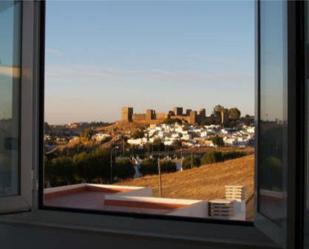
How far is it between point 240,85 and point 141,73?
312 cm

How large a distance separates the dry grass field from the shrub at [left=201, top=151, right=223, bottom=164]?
0.23 meters

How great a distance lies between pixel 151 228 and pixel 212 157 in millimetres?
8872

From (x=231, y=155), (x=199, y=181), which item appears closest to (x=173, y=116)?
(x=231, y=155)

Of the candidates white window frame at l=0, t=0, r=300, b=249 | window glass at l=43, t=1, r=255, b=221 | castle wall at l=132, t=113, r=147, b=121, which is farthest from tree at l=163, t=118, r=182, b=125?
white window frame at l=0, t=0, r=300, b=249

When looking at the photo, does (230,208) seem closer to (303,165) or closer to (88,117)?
(88,117)

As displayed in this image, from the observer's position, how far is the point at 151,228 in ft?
7.63

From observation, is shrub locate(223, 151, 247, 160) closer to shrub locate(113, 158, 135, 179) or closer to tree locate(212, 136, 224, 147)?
tree locate(212, 136, 224, 147)

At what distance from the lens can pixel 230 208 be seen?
26.4ft

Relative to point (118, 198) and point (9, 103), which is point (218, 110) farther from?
point (9, 103)

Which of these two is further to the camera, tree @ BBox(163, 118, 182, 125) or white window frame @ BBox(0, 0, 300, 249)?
tree @ BBox(163, 118, 182, 125)

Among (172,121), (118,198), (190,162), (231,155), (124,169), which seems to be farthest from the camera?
(124,169)

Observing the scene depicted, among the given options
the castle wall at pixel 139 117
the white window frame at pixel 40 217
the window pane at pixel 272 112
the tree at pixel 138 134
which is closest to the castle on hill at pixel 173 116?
the castle wall at pixel 139 117

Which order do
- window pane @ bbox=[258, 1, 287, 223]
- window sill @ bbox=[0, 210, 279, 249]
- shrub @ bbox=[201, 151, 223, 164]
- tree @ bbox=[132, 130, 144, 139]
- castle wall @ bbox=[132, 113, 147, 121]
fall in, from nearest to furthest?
window pane @ bbox=[258, 1, 287, 223] → window sill @ bbox=[0, 210, 279, 249] → tree @ bbox=[132, 130, 144, 139] → shrub @ bbox=[201, 151, 223, 164] → castle wall @ bbox=[132, 113, 147, 121]

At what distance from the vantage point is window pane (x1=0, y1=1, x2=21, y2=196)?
2531mm
